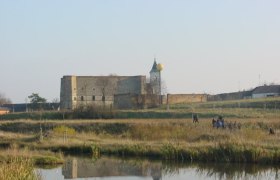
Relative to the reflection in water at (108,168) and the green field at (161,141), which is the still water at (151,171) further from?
the green field at (161,141)

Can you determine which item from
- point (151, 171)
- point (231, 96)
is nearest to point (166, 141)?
point (151, 171)

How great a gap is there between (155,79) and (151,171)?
7365 cm

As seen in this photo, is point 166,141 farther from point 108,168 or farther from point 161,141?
point 108,168

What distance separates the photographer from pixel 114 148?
3122 centimetres

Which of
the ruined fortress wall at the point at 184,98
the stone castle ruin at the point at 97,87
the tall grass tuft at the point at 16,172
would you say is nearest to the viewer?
the tall grass tuft at the point at 16,172

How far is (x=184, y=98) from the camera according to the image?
95.8m

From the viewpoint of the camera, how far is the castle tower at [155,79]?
3720 inches

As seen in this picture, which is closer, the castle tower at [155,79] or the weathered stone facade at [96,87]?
the castle tower at [155,79]

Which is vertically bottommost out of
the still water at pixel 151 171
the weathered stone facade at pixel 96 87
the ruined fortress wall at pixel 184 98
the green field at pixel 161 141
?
the still water at pixel 151 171

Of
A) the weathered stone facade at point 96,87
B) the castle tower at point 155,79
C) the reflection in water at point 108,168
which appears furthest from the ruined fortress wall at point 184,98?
the reflection in water at point 108,168

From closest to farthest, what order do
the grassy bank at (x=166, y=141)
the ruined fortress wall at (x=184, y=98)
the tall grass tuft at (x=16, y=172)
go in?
the tall grass tuft at (x=16, y=172), the grassy bank at (x=166, y=141), the ruined fortress wall at (x=184, y=98)

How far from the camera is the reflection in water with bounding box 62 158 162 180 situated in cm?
2372

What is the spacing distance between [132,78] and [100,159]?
70.2m

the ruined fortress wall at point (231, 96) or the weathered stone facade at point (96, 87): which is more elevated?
the weathered stone facade at point (96, 87)
